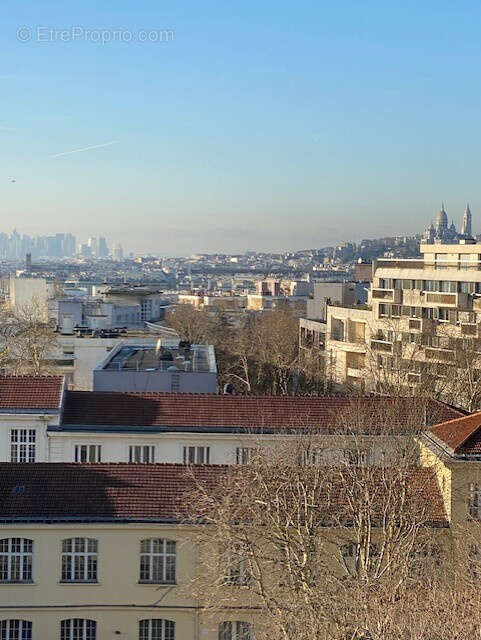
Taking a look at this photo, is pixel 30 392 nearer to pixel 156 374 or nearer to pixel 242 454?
pixel 242 454

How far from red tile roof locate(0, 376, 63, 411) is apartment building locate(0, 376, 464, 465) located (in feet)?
0.09

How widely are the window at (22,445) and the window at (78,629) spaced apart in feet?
25.3

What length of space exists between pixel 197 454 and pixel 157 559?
6.77 metres

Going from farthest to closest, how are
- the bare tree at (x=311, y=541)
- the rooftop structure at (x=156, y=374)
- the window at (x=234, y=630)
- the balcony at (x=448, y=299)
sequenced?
the balcony at (x=448, y=299), the rooftop structure at (x=156, y=374), the window at (x=234, y=630), the bare tree at (x=311, y=541)

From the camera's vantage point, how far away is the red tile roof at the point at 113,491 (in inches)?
873

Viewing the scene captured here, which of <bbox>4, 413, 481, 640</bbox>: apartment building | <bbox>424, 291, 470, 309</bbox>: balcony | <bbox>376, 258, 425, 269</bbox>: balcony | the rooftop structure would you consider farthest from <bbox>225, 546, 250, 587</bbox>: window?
<bbox>376, 258, 425, 269</bbox>: balcony

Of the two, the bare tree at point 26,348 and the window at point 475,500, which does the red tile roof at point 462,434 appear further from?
the bare tree at point 26,348

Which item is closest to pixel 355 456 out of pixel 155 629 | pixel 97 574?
pixel 155 629

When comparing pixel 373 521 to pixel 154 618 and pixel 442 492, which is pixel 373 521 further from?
pixel 154 618

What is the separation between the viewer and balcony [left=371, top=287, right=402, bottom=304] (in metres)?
65.8

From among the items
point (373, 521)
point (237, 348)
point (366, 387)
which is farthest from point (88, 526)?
point (237, 348)

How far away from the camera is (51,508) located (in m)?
22.2

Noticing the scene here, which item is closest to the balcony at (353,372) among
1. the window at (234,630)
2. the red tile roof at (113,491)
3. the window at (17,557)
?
the red tile roof at (113,491)

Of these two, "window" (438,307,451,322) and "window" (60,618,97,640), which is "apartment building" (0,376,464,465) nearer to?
"window" (60,618,97,640)
